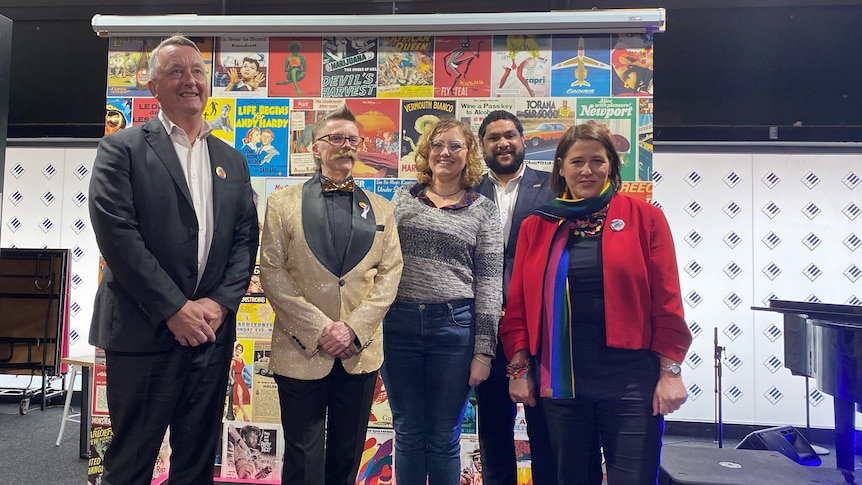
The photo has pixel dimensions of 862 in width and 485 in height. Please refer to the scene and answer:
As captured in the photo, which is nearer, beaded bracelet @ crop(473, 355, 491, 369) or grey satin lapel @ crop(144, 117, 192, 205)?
grey satin lapel @ crop(144, 117, 192, 205)

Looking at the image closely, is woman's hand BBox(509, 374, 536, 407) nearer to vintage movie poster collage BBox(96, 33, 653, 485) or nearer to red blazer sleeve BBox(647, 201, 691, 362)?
red blazer sleeve BBox(647, 201, 691, 362)

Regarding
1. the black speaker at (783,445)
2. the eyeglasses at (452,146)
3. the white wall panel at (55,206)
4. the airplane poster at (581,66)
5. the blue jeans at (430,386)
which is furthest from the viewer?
the white wall panel at (55,206)

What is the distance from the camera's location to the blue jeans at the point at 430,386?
6.57 ft

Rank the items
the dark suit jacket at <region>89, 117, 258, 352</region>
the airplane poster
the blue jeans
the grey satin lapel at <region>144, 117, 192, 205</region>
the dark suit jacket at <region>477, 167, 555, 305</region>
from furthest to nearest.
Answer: the airplane poster
the dark suit jacket at <region>477, 167, 555, 305</region>
the blue jeans
the grey satin lapel at <region>144, 117, 192, 205</region>
the dark suit jacket at <region>89, 117, 258, 352</region>

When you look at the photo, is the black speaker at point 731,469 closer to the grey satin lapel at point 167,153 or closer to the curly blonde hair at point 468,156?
the curly blonde hair at point 468,156

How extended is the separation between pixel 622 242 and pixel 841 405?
301cm

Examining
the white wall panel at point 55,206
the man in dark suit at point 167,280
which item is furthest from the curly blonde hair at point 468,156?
the white wall panel at point 55,206

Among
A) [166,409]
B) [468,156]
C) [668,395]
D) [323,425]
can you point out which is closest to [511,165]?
[468,156]

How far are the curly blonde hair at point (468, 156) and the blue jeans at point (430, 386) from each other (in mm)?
515

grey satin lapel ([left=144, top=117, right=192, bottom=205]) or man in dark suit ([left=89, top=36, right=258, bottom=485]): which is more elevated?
grey satin lapel ([left=144, top=117, right=192, bottom=205])

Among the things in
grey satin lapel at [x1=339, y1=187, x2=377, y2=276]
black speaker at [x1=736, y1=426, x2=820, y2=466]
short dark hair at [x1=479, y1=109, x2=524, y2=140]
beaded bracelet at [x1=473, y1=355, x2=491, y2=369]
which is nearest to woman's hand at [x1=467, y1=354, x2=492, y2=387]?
Answer: beaded bracelet at [x1=473, y1=355, x2=491, y2=369]

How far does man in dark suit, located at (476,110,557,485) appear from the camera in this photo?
2.03 meters

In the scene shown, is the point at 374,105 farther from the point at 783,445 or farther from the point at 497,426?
the point at 783,445

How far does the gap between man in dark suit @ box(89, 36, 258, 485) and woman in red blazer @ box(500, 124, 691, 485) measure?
104cm
